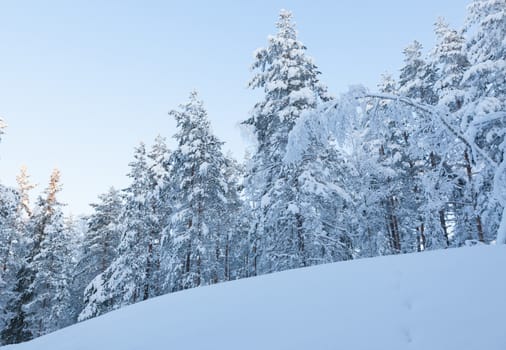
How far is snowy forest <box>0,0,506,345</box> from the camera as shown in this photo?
6.17 meters

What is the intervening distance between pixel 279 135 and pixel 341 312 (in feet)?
37.6

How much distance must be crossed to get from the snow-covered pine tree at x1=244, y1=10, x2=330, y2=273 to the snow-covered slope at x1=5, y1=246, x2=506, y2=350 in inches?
343

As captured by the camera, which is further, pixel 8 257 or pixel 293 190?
pixel 8 257

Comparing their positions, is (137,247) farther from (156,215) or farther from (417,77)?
(417,77)

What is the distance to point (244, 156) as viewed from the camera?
32.4 m

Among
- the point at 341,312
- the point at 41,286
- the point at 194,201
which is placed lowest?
the point at 41,286

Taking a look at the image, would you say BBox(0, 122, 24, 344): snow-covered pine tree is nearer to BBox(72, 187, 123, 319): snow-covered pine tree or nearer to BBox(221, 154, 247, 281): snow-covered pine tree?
BBox(72, 187, 123, 319): snow-covered pine tree

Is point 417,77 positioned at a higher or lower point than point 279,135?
higher

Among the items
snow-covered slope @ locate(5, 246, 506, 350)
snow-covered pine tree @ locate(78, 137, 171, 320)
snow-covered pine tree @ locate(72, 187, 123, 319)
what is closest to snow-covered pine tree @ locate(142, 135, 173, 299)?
snow-covered pine tree @ locate(78, 137, 171, 320)

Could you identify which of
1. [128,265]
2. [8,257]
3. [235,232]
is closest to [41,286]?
[8,257]

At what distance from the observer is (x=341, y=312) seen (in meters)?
2.68

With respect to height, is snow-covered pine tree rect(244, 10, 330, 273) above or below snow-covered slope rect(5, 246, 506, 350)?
above

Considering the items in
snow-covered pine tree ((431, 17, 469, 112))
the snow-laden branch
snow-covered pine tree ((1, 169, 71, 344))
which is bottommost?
snow-covered pine tree ((1, 169, 71, 344))

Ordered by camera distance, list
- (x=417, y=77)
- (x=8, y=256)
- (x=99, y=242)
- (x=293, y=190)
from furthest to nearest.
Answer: (x=99, y=242) < (x=8, y=256) < (x=417, y=77) < (x=293, y=190)
